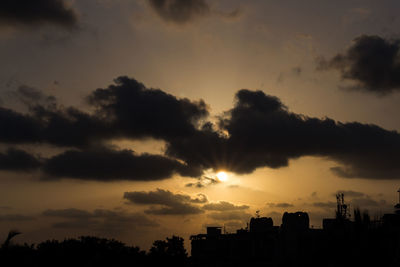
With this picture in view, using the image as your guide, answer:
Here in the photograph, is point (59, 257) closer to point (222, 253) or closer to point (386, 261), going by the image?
point (386, 261)

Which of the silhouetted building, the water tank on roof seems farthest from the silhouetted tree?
the water tank on roof

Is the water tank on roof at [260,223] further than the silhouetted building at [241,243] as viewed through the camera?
Yes

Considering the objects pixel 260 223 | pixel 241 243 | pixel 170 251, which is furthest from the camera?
pixel 260 223

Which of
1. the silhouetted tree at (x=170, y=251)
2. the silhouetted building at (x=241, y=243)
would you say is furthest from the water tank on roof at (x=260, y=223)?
the silhouetted tree at (x=170, y=251)

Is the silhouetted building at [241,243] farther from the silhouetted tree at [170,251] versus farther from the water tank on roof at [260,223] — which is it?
the silhouetted tree at [170,251]

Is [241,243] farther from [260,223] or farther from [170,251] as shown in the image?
[170,251]

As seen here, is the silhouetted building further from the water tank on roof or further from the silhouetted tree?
the silhouetted tree

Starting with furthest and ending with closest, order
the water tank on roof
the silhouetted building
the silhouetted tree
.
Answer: the water tank on roof
the silhouetted building
the silhouetted tree

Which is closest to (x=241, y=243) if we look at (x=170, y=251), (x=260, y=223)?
(x=260, y=223)

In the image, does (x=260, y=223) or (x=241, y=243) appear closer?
(x=241, y=243)

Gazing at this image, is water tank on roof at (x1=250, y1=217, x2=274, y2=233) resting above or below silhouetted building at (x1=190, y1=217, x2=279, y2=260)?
above

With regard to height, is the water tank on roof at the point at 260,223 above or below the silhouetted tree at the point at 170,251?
above

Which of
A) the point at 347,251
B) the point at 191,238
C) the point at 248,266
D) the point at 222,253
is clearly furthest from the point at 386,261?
the point at 191,238

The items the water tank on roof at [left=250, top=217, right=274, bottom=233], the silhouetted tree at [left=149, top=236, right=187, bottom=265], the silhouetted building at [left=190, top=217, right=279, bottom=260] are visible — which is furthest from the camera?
the water tank on roof at [left=250, top=217, right=274, bottom=233]
